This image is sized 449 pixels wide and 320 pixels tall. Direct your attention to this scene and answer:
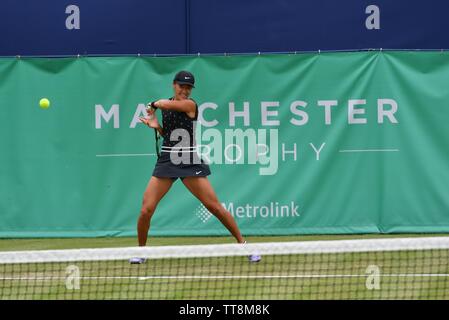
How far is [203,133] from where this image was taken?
10.4 meters

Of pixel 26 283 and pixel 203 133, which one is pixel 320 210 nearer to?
pixel 203 133

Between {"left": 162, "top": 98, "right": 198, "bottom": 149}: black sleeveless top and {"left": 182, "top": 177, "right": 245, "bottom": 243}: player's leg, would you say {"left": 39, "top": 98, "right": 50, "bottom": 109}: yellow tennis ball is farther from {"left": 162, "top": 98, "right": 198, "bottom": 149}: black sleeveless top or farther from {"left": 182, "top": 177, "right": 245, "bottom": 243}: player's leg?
{"left": 182, "top": 177, "right": 245, "bottom": 243}: player's leg

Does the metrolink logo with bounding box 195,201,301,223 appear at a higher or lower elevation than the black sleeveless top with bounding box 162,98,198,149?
lower

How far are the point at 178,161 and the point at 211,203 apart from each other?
0.48 metres

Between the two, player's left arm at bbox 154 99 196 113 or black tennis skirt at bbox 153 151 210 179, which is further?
black tennis skirt at bbox 153 151 210 179

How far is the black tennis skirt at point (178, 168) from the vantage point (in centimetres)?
853

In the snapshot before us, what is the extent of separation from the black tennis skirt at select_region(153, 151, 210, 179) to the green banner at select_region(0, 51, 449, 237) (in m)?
1.86

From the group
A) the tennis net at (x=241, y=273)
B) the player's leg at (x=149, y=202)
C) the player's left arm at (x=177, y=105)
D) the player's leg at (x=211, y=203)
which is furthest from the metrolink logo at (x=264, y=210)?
the player's left arm at (x=177, y=105)

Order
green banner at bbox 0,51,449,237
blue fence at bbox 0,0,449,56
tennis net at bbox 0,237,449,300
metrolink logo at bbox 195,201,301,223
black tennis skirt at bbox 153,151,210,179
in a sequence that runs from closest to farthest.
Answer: tennis net at bbox 0,237,449,300
black tennis skirt at bbox 153,151,210,179
green banner at bbox 0,51,449,237
metrolink logo at bbox 195,201,301,223
blue fence at bbox 0,0,449,56

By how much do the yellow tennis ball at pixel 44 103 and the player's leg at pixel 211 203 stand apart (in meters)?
2.51

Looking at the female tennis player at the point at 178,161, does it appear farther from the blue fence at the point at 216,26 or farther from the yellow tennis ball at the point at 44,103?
the blue fence at the point at 216,26

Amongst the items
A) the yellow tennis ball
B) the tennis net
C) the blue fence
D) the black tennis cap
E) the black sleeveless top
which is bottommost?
the tennis net

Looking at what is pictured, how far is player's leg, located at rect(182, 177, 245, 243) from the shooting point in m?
8.55

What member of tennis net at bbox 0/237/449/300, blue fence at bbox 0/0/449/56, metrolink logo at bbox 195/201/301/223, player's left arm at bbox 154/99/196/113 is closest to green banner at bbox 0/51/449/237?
metrolink logo at bbox 195/201/301/223
